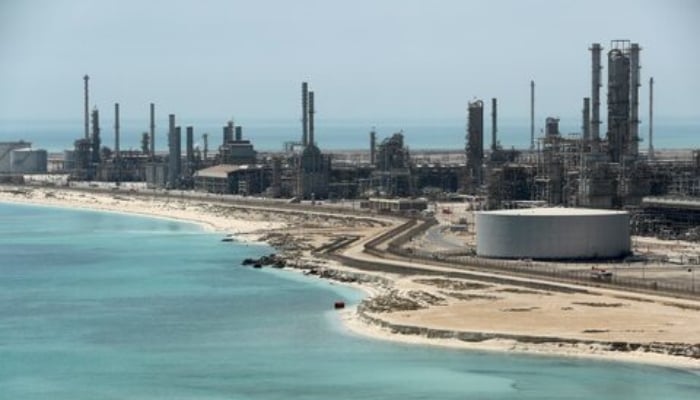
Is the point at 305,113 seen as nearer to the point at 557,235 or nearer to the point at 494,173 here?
the point at 494,173

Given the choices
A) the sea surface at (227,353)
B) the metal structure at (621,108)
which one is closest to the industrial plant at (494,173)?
the metal structure at (621,108)

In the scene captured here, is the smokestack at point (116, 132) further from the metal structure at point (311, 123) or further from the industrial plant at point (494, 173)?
the metal structure at point (311, 123)

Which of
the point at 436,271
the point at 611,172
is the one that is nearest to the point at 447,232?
the point at 611,172

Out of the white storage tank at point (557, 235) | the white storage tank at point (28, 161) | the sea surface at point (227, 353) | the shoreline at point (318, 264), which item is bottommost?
the sea surface at point (227, 353)

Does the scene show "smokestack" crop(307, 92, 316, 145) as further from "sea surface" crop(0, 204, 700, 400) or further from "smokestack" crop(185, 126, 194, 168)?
"sea surface" crop(0, 204, 700, 400)

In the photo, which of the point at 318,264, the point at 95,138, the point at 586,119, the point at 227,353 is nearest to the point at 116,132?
the point at 95,138

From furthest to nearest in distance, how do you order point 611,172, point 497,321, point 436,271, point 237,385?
point 611,172
point 436,271
point 497,321
point 237,385

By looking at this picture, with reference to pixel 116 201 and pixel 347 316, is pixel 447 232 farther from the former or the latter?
pixel 116 201
